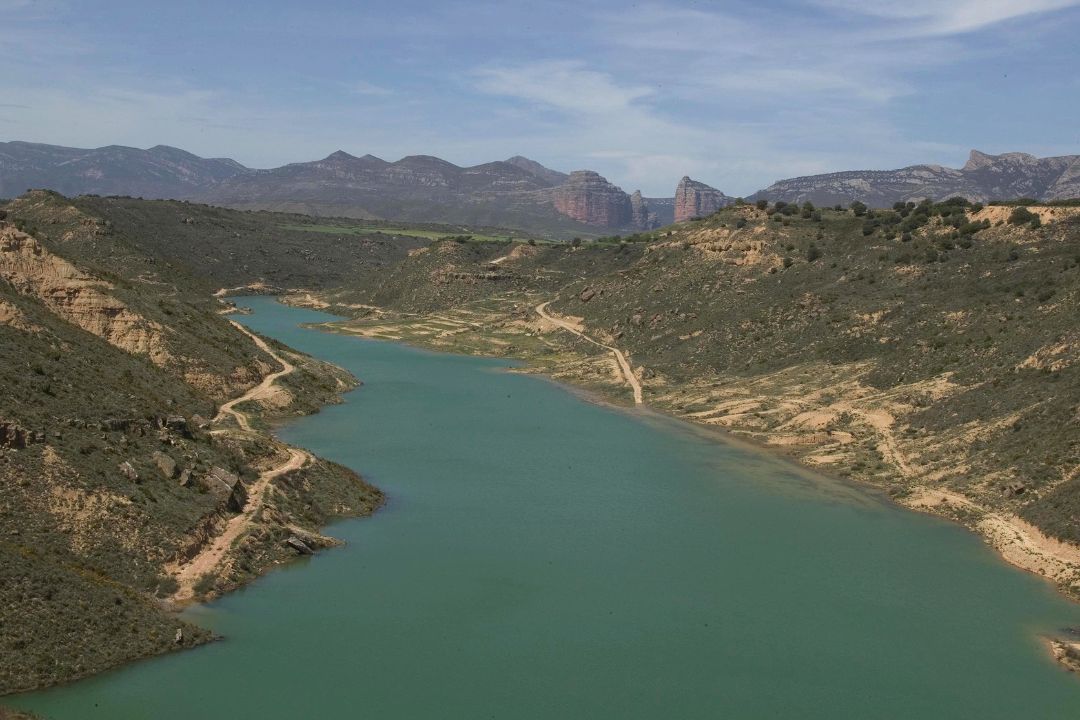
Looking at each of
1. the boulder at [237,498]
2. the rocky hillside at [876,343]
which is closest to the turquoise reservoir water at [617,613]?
the boulder at [237,498]

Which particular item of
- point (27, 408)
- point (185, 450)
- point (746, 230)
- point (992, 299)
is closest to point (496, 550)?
point (185, 450)

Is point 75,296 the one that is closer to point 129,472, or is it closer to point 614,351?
point 129,472

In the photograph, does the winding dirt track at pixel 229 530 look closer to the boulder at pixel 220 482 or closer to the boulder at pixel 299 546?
the boulder at pixel 220 482

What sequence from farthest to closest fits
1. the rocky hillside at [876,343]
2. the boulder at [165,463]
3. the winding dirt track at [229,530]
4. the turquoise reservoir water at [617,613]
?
1. the rocky hillside at [876,343]
2. the boulder at [165,463]
3. the winding dirt track at [229,530]
4. the turquoise reservoir water at [617,613]

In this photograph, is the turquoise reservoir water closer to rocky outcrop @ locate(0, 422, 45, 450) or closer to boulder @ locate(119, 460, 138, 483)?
boulder @ locate(119, 460, 138, 483)

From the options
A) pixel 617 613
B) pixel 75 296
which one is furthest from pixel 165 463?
pixel 75 296

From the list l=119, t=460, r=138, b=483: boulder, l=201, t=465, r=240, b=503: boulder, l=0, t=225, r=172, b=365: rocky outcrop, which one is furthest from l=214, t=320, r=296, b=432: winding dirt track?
l=119, t=460, r=138, b=483: boulder
